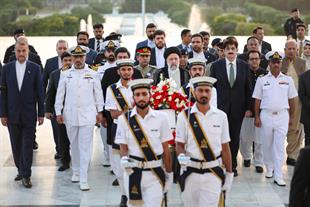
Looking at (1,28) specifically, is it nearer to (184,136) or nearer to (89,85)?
(89,85)

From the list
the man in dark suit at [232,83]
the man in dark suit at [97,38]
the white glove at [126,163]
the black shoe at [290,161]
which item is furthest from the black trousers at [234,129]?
the man in dark suit at [97,38]

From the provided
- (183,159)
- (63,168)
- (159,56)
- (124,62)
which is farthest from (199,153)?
(159,56)

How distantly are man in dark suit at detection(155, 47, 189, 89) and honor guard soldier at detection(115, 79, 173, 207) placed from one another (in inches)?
100

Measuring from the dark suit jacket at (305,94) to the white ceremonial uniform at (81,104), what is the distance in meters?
2.71

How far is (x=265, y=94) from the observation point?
8898 millimetres

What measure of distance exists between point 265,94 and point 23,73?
3.30m

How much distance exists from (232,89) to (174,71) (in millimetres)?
842

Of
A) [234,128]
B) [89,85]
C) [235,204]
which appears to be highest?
[89,85]

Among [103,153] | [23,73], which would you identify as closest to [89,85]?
[23,73]

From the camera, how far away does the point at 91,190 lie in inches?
344

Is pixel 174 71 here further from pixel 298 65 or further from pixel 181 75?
pixel 298 65

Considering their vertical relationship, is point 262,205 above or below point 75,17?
below

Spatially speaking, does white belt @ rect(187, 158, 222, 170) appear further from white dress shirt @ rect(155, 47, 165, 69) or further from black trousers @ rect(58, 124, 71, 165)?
white dress shirt @ rect(155, 47, 165, 69)

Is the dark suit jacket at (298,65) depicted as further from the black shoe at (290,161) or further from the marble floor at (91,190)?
the marble floor at (91,190)
